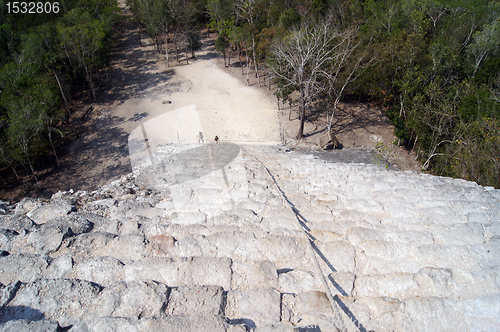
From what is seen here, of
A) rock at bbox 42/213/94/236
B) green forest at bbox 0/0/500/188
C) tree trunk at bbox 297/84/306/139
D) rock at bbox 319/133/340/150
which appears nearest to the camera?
rock at bbox 42/213/94/236

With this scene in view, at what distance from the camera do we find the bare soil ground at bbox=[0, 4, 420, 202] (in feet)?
52.3

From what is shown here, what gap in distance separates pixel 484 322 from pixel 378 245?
1771 mm

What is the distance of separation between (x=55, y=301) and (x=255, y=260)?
2.90 meters

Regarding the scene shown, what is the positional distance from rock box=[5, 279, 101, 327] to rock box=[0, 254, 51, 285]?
356mm

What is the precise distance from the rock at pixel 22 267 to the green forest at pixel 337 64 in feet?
40.4

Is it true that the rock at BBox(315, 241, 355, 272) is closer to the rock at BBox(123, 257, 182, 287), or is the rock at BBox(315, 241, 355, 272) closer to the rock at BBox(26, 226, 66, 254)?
the rock at BBox(123, 257, 182, 287)

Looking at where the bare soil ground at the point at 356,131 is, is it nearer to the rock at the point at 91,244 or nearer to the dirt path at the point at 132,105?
the dirt path at the point at 132,105

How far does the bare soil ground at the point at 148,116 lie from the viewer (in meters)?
15.9

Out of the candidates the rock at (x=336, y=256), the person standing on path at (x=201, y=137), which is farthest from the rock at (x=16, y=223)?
the person standing on path at (x=201, y=137)

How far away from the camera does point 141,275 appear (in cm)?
456

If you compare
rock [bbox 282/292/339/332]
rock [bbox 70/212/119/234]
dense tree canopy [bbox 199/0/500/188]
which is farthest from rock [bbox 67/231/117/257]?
dense tree canopy [bbox 199/0/500/188]

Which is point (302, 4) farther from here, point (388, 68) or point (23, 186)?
point (23, 186)

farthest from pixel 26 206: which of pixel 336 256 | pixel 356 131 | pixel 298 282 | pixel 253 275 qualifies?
pixel 356 131

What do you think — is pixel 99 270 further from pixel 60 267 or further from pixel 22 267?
pixel 22 267
